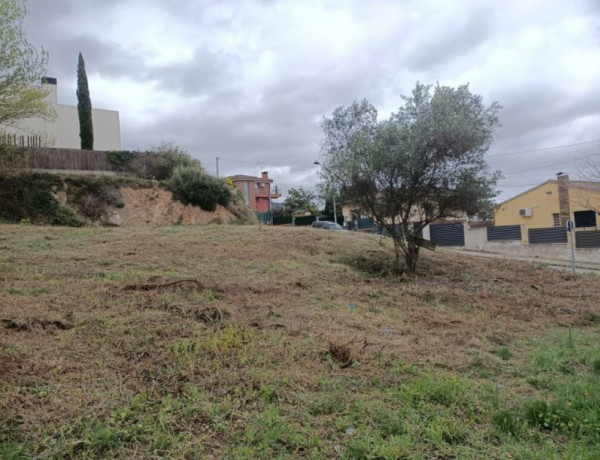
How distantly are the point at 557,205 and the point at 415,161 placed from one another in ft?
89.8

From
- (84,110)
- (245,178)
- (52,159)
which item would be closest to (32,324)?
(52,159)

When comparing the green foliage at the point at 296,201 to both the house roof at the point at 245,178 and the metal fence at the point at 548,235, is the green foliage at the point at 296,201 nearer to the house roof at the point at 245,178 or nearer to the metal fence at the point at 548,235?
the house roof at the point at 245,178

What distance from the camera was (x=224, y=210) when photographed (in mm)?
20625

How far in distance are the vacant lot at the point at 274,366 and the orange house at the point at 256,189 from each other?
57.2 metres

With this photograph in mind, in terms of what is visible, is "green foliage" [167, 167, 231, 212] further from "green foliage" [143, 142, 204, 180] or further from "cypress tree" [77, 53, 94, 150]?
"cypress tree" [77, 53, 94, 150]

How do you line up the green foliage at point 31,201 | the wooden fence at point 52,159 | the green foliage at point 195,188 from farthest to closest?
1. the green foliage at point 195,188
2. the wooden fence at point 52,159
3. the green foliage at point 31,201

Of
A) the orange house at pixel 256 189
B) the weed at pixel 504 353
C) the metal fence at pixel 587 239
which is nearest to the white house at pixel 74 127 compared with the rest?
the metal fence at pixel 587 239

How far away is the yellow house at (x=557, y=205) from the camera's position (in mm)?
29481

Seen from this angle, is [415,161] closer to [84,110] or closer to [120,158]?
[120,158]

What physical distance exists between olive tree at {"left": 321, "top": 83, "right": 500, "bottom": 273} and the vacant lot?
2736 millimetres

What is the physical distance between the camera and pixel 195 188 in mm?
19344

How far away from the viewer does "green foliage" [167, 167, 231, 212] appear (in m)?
19.3

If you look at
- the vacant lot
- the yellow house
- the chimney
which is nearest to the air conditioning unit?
the yellow house

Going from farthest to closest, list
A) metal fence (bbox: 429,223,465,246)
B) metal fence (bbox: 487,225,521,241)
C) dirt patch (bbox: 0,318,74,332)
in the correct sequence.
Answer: metal fence (bbox: 429,223,465,246)
metal fence (bbox: 487,225,521,241)
dirt patch (bbox: 0,318,74,332)
